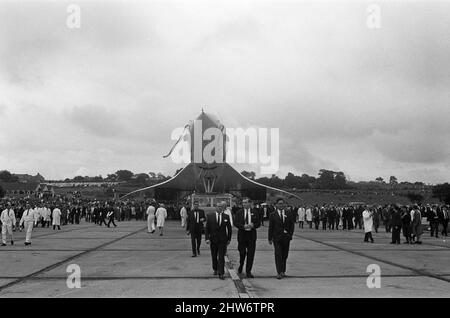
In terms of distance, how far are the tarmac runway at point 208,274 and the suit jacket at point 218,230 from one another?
26.0 inches

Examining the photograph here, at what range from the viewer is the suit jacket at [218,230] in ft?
30.5

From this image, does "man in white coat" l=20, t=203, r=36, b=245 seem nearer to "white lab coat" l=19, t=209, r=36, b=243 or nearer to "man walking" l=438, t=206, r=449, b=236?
"white lab coat" l=19, t=209, r=36, b=243

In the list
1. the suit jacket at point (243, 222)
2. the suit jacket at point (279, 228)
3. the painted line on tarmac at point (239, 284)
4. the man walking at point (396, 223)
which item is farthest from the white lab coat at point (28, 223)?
the man walking at point (396, 223)

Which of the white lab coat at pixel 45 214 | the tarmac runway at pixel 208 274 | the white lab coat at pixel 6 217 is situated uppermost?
the white lab coat at pixel 6 217

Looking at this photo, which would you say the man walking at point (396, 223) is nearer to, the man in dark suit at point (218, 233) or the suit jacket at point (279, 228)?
the suit jacket at point (279, 228)

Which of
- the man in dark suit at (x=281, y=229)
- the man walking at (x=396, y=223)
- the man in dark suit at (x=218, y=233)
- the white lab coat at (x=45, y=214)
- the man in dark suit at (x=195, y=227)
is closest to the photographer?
the man in dark suit at (x=281, y=229)

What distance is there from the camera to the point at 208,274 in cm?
882

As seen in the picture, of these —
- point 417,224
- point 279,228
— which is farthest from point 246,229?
point 417,224

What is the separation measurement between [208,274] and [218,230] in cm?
96

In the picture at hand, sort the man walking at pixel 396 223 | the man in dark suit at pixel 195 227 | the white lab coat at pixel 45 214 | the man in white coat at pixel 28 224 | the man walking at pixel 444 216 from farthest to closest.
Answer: the white lab coat at pixel 45 214 < the man walking at pixel 444 216 < the man walking at pixel 396 223 < the man in white coat at pixel 28 224 < the man in dark suit at pixel 195 227

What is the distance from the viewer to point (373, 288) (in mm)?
7176

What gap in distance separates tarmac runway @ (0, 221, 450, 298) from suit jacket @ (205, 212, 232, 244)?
659 millimetres

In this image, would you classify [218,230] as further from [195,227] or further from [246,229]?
[195,227]
